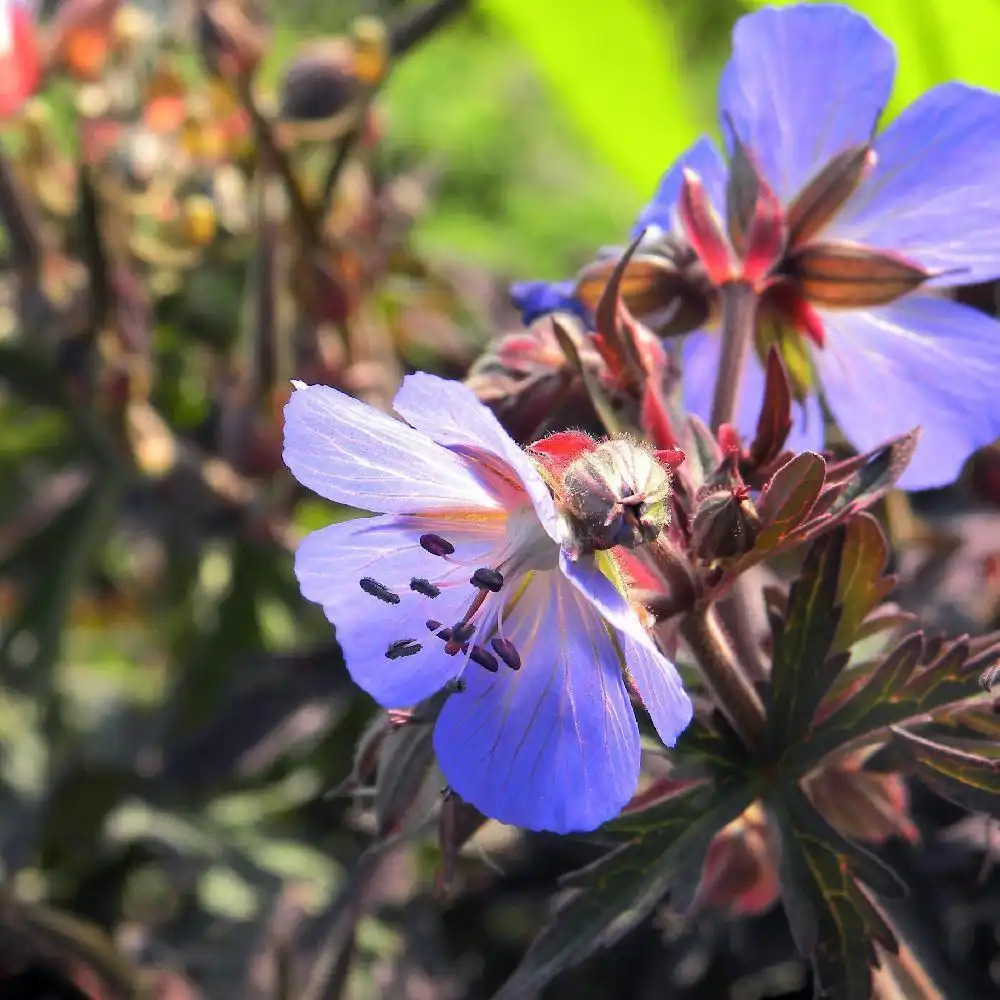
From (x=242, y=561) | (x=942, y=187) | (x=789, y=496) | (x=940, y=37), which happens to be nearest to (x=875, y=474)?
(x=789, y=496)

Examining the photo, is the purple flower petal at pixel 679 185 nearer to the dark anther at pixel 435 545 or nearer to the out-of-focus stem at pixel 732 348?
the out-of-focus stem at pixel 732 348

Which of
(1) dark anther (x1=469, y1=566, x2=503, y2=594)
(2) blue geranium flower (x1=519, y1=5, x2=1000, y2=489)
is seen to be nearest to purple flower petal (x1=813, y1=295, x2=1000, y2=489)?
(2) blue geranium flower (x1=519, y1=5, x2=1000, y2=489)

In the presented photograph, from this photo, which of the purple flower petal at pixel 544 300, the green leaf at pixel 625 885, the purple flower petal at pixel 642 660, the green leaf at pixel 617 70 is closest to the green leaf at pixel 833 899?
the green leaf at pixel 625 885

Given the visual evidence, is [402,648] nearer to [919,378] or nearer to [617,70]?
[919,378]

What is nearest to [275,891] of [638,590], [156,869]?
[156,869]

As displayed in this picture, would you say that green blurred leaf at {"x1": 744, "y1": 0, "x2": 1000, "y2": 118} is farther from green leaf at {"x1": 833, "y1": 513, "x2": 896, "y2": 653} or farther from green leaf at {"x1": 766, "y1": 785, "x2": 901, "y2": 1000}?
green leaf at {"x1": 766, "y1": 785, "x2": 901, "y2": 1000}
